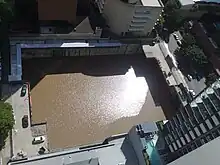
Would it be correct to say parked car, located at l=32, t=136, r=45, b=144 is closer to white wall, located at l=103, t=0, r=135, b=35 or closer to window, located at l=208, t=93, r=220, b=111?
white wall, located at l=103, t=0, r=135, b=35

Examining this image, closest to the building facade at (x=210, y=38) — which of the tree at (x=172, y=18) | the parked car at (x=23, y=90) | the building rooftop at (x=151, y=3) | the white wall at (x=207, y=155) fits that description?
the tree at (x=172, y=18)

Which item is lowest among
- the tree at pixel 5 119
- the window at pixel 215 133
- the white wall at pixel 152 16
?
the window at pixel 215 133

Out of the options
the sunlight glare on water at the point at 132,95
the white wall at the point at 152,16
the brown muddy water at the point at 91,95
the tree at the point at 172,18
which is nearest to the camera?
the brown muddy water at the point at 91,95

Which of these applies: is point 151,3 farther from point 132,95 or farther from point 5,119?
point 5,119

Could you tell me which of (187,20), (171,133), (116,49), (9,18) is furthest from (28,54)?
(187,20)

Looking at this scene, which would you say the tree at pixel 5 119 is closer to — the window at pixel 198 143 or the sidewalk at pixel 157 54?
the window at pixel 198 143

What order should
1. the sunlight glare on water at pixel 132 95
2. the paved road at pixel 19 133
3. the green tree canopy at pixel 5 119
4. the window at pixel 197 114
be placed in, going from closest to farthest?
the window at pixel 197 114 < the green tree canopy at pixel 5 119 < the paved road at pixel 19 133 < the sunlight glare on water at pixel 132 95
